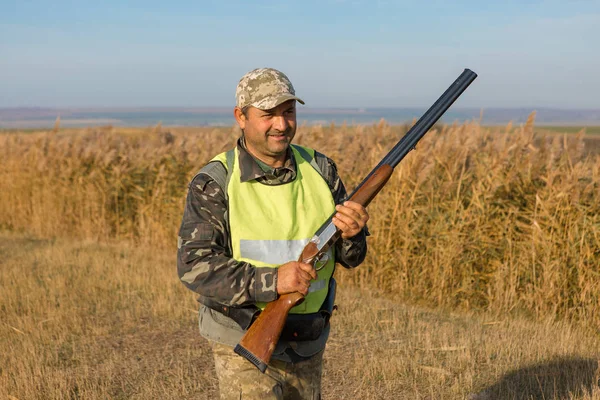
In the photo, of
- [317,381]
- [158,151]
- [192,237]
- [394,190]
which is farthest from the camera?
[158,151]

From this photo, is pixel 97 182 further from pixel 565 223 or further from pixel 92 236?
pixel 565 223

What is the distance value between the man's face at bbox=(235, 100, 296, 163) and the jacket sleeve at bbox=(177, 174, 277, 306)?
0.98 feet

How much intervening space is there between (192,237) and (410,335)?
4230mm

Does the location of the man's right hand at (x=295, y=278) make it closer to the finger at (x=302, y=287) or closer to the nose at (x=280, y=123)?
the finger at (x=302, y=287)

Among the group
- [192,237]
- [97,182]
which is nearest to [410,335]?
[192,237]

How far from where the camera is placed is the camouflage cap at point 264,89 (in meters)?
3.19

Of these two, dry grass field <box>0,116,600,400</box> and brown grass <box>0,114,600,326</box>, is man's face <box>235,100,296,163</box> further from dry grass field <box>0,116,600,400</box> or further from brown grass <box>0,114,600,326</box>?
brown grass <box>0,114,600,326</box>

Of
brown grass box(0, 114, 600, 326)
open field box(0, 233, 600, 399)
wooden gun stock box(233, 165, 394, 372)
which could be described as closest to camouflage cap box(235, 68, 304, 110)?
wooden gun stock box(233, 165, 394, 372)

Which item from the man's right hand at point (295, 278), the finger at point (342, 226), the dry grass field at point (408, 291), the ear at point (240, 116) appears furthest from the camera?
the dry grass field at point (408, 291)

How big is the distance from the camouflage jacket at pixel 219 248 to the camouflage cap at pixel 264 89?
0.27 m

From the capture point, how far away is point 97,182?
1290cm

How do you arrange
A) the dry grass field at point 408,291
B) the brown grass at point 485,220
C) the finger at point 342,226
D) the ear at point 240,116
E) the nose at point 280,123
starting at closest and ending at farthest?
1. the finger at point 342,226
2. the nose at point 280,123
3. the ear at point 240,116
4. the dry grass field at point 408,291
5. the brown grass at point 485,220

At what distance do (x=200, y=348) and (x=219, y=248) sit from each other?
3877mm

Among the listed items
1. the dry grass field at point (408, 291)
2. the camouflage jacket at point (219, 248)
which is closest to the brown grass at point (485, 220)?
the dry grass field at point (408, 291)
